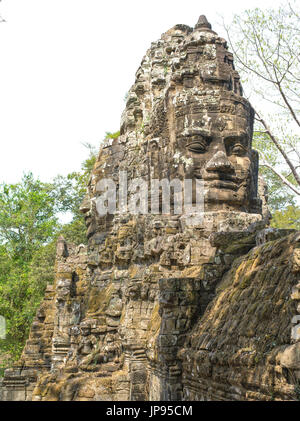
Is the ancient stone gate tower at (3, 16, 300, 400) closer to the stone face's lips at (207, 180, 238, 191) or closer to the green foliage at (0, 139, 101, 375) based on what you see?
A: the stone face's lips at (207, 180, 238, 191)

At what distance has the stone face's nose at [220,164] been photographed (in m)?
9.88

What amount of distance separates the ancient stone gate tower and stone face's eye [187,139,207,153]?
0.02 meters

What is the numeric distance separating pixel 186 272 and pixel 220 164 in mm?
2345

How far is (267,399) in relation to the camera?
4.38 meters

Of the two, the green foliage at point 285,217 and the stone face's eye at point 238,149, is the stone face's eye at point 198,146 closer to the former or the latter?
the stone face's eye at point 238,149

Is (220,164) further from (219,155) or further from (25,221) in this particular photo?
(25,221)

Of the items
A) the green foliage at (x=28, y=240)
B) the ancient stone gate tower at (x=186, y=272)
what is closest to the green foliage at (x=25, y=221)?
the green foliage at (x=28, y=240)

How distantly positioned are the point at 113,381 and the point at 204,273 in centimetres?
393

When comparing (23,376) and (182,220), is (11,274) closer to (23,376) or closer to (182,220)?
(23,376)

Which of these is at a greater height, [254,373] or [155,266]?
[155,266]

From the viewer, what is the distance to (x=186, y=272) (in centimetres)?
882

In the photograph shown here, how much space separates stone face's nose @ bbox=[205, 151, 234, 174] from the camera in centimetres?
988
